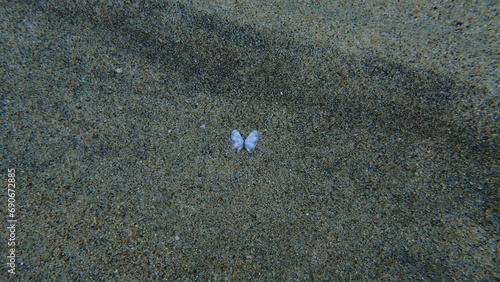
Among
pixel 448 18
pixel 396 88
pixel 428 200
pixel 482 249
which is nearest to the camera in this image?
→ pixel 482 249

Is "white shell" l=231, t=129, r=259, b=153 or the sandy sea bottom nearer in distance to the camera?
the sandy sea bottom

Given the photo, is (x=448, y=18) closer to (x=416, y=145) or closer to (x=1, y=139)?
(x=416, y=145)

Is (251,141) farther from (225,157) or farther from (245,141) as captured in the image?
(225,157)

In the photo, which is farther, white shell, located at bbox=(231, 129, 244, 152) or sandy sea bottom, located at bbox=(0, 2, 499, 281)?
white shell, located at bbox=(231, 129, 244, 152)

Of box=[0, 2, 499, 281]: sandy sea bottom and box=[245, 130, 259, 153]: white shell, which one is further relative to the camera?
box=[245, 130, 259, 153]: white shell

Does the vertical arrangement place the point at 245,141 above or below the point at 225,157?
above

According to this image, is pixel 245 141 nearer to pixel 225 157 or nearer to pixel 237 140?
pixel 237 140

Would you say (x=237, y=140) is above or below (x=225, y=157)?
above

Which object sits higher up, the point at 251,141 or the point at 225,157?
the point at 251,141

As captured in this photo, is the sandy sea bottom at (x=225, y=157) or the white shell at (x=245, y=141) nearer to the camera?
the sandy sea bottom at (x=225, y=157)

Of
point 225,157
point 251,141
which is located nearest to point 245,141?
point 251,141

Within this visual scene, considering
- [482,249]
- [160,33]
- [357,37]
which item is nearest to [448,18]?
[357,37]
